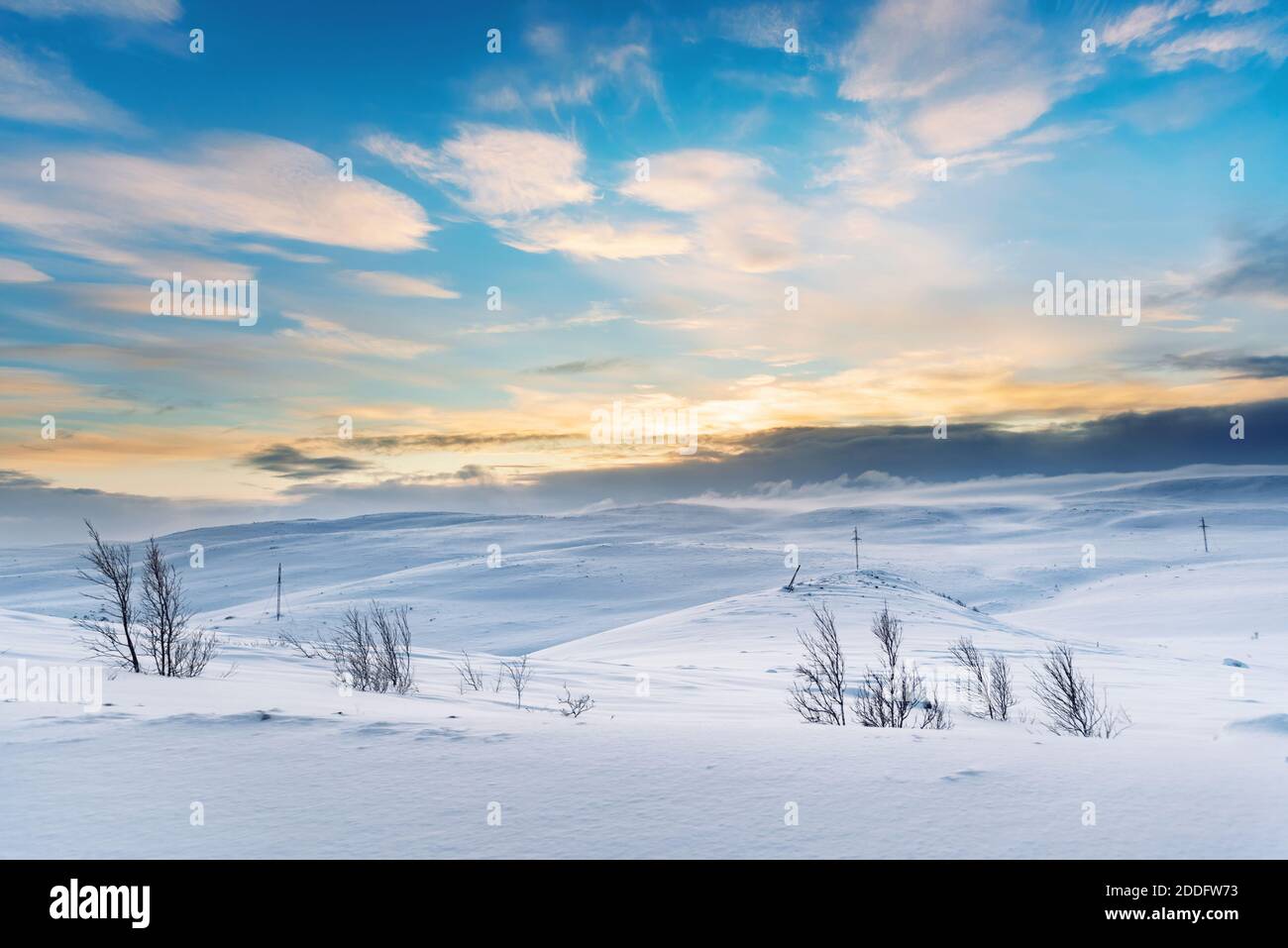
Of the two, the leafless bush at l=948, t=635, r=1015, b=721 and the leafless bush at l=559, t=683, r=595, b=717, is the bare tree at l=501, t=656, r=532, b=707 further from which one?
the leafless bush at l=948, t=635, r=1015, b=721

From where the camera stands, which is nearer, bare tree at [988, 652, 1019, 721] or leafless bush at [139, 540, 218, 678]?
bare tree at [988, 652, 1019, 721]

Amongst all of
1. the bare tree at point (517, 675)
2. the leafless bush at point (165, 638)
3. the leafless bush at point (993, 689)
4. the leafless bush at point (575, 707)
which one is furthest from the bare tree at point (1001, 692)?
the leafless bush at point (165, 638)

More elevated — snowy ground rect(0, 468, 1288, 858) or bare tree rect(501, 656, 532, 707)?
snowy ground rect(0, 468, 1288, 858)

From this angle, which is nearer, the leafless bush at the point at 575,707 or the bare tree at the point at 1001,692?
the leafless bush at the point at 575,707

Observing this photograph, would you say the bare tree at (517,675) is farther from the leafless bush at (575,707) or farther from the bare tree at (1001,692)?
the bare tree at (1001,692)

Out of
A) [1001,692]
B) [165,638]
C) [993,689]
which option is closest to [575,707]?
[1001,692]

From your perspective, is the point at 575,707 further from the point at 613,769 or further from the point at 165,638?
the point at 165,638

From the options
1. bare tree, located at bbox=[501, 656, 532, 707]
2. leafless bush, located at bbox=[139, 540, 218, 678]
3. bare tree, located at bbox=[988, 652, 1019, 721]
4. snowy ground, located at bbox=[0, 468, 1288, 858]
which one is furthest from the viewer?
bare tree, located at bbox=[501, 656, 532, 707]

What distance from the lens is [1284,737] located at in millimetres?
5809

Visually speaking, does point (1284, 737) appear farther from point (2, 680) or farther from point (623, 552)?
point (623, 552)

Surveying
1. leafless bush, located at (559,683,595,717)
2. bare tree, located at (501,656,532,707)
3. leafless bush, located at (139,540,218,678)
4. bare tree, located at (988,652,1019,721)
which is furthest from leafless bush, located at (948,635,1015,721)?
leafless bush, located at (139,540,218,678)
